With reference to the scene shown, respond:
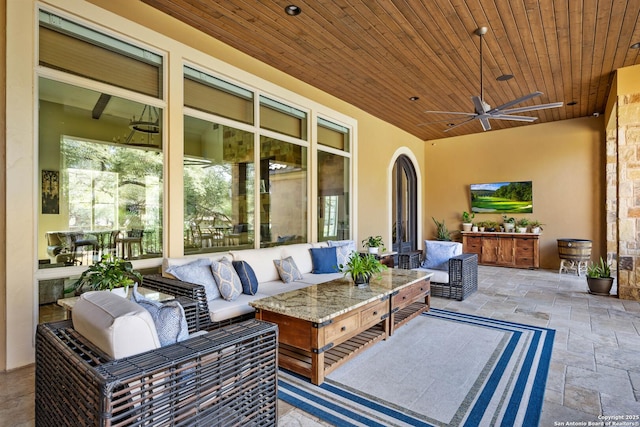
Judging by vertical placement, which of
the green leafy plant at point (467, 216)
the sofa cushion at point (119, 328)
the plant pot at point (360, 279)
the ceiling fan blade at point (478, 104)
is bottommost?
the plant pot at point (360, 279)

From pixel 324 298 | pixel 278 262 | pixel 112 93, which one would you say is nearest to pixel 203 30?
pixel 112 93

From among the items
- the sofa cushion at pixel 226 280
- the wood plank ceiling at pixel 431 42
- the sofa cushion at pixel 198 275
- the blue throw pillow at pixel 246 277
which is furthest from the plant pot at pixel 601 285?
the sofa cushion at pixel 198 275

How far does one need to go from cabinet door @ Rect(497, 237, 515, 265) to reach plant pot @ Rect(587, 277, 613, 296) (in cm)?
270

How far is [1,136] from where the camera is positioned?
2.86 meters

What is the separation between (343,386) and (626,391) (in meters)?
2.08

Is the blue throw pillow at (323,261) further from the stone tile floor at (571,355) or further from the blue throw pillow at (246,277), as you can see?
the stone tile floor at (571,355)

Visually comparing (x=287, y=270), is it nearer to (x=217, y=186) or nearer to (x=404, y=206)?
(x=217, y=186)

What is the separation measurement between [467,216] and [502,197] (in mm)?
971

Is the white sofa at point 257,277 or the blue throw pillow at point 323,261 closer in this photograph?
the white sofa at point 257,277

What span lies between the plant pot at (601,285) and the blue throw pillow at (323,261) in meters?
4.21

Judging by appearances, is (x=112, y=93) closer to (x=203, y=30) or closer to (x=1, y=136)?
(x=1, y=136)

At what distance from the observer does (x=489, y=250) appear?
859 cm

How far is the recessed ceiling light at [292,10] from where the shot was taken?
3653 millimetres

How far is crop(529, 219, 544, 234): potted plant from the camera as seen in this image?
26.8 ft
